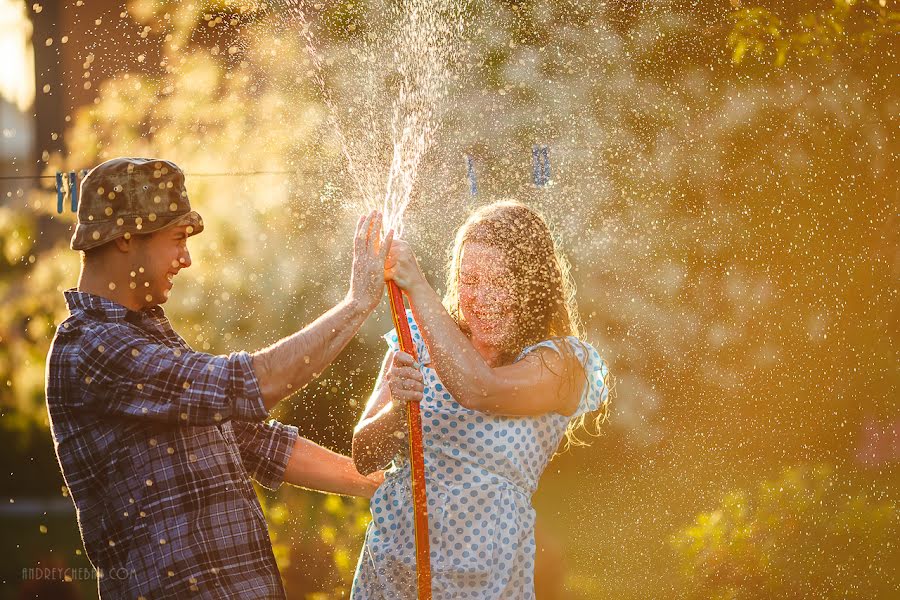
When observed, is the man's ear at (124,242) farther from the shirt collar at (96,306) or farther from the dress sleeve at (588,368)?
the dress sleeve at (588,368)

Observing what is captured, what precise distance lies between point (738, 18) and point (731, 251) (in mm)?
1139

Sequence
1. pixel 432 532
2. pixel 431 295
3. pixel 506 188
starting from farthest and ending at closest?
pixel 506 188, pixel 432 532, pixel 431 295

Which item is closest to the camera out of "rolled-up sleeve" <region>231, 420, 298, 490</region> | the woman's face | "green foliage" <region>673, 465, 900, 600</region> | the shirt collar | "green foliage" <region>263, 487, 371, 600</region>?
the shirt collar

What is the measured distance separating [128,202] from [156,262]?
0.16 metres

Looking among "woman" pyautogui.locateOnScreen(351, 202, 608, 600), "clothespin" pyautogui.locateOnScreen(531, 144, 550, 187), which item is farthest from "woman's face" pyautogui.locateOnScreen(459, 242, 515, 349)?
"clothespin" pyautogui.locateOnScreen(531, 144, 550, 187)

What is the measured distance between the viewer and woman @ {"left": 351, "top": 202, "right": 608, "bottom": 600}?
2.44 meters

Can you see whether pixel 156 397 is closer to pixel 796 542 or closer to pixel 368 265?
pixel 368 265

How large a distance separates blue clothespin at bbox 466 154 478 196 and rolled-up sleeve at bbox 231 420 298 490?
2.10 meters

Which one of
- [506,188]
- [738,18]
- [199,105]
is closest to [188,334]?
[199,105]

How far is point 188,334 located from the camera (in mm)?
5004

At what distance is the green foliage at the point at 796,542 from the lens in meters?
4.94

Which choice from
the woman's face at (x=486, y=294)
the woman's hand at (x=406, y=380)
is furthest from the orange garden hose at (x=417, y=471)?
the woman's face at (x=486, y=294)

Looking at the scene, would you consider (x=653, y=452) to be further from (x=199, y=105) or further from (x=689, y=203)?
(x=199, y=105)

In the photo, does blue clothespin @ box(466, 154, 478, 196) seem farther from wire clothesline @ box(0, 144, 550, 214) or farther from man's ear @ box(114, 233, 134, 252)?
man's ear @ box(114, 233, 134, 252)
